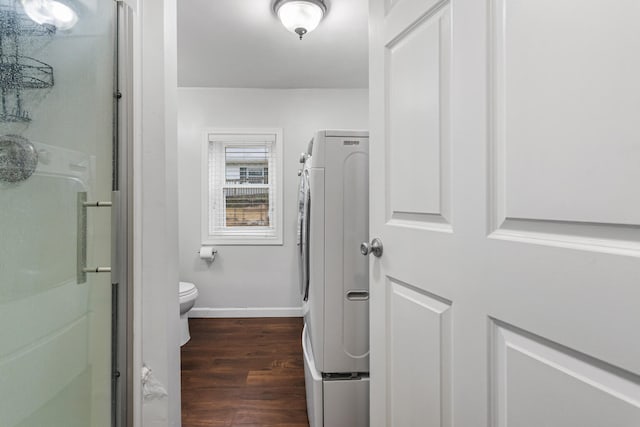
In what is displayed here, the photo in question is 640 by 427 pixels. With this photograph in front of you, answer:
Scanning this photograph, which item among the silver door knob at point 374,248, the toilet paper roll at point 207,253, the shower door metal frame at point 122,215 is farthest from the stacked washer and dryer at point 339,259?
the toilet paper roll at point 207,253

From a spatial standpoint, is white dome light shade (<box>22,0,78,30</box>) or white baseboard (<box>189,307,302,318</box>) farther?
white baseboard (<box>189,307,302,318</box>)

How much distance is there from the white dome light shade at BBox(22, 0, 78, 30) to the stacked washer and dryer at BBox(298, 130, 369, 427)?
3.24 ft

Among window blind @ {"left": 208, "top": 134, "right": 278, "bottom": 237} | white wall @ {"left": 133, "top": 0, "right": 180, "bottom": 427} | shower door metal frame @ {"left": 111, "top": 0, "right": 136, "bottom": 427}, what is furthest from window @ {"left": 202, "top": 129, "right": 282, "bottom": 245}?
shower door metal frame @ {"left": 111, "top": 0, "right": 136, "bottom": 427}

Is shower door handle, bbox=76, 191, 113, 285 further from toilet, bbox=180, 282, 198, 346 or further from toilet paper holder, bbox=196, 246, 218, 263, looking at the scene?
toilet paper holder, bbox=196, 246, 218, 263

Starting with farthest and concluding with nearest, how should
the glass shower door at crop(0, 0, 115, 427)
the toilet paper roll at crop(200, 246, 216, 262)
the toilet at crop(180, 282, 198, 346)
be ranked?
the toilet paper roll at crop(200, 246, 216, 262), the toilet at crop(180, 282, 198, 346), the glass shower door at crop(0, 0, 115, 427)

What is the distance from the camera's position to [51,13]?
789 mm

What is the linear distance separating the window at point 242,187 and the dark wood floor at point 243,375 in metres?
0.87

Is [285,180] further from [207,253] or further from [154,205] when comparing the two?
[154,205]

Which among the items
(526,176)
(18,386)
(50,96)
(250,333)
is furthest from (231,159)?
(526,176)

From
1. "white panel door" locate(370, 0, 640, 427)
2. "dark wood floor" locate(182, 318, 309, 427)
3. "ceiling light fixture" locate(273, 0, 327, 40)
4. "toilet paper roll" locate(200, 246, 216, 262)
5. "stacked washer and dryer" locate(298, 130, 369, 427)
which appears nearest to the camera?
"white panel door" locate(370, 0, 640, 427)

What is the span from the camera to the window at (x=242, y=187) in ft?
10.3

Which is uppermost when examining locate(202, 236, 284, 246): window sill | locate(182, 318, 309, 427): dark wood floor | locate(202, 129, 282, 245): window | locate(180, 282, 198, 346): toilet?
locate(202, 129, 282, 245): window

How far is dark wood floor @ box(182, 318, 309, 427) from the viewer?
1.67 meters

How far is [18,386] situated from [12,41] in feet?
2.55
